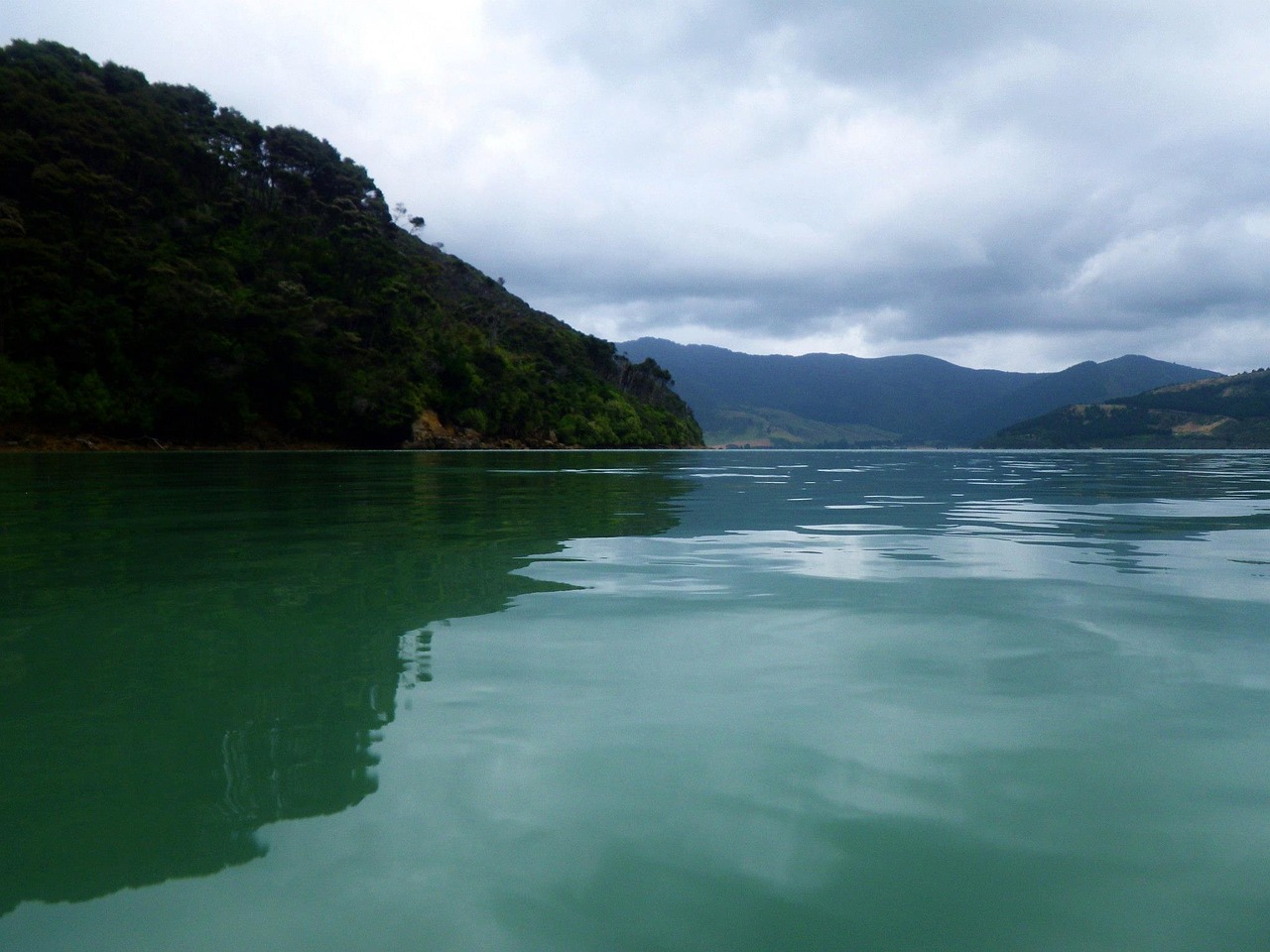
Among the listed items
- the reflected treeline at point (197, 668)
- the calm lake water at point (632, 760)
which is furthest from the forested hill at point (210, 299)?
the calm lake water at point (632, 760)

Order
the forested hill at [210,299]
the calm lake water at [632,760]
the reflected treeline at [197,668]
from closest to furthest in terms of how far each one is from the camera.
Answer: the calm lake water at [632,760] < the reflected treeline at [197,668] < the forested hill at [210,299]

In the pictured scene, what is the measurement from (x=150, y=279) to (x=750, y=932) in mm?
90735

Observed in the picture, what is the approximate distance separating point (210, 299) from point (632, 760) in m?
87.3

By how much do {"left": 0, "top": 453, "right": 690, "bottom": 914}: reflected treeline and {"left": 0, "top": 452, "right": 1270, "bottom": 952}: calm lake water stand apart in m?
0.03

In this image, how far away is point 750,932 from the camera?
272 cm

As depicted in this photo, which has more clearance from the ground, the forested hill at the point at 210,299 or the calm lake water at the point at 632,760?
the forested hill at the point at 210,299

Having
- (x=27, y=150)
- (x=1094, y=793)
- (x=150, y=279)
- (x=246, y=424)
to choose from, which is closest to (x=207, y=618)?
(x=1094, y=793)

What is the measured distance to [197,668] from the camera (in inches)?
222

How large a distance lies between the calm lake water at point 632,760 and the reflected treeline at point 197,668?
0.03 m

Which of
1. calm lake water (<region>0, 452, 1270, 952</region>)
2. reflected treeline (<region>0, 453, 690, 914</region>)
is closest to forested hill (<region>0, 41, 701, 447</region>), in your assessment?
reflected treeline (<region>0, 453, 690, 914</region>)

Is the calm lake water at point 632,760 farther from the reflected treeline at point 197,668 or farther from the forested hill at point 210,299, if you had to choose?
the forested hill at point 210,299

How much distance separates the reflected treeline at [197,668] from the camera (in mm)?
3350

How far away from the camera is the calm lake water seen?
2826 millimetres

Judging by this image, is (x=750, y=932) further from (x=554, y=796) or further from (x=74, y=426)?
(x=74, y=426)
